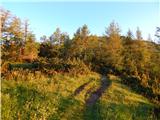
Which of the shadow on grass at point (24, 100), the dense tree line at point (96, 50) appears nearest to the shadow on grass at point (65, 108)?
the shadow on grass at point (24, 100)

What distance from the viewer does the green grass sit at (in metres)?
14.9

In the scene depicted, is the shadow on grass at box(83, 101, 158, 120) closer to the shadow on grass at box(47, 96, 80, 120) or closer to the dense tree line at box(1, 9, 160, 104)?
the shadow on grass at box(47, 96, 80, 120)

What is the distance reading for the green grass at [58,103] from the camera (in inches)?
585

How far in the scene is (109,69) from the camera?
48625mm

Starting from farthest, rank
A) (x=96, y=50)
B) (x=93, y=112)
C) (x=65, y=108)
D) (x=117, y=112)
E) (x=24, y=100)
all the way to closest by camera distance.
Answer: (x=96, y=50)
(x=117, y=112)
(x=93, y=112)
(x=65, y=108)
(x=24, y=100)

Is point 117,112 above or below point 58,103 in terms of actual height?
below

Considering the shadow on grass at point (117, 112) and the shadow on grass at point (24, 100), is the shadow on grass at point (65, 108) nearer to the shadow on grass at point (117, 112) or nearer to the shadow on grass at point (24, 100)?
the shadow on grass at point (117, 112)

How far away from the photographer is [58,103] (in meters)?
17.8

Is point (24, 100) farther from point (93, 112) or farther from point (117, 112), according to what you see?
point (117, 112)

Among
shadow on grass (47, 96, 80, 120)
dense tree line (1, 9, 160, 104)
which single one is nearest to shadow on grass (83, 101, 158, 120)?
shadow on grass (47, 96, 80, 120)

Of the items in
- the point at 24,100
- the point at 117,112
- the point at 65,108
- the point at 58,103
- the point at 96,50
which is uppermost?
the point at 96,50

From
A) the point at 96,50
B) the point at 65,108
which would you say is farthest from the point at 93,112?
the point at 96,50

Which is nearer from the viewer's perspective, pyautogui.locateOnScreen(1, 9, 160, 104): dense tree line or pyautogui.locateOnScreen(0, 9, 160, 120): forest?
pyautogui.locateOnScreen(0, 9, 160, 120): forest

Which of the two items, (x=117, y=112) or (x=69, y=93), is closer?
(x=117, y=112)
